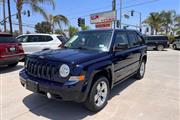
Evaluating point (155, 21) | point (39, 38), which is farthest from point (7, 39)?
point (155, 21)

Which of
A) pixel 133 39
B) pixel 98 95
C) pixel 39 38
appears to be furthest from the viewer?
pixel 39 38

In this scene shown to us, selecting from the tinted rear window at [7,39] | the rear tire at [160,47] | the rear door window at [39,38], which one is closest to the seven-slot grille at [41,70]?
the tinted rear window at [7,39]

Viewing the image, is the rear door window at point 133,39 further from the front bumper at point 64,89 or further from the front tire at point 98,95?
the front bumper at point 64,89

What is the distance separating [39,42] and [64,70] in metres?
7.69

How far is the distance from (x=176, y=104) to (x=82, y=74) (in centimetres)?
251

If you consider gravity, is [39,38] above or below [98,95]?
above

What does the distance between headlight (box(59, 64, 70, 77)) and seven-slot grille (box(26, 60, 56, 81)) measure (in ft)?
0.51

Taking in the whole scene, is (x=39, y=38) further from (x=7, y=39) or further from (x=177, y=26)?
(x=177, y=26)

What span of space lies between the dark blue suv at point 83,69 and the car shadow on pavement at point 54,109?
0.98ft

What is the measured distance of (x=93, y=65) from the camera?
152 inches

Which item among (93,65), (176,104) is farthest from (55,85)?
(176,104)

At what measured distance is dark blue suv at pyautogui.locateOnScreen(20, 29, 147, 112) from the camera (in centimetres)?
354

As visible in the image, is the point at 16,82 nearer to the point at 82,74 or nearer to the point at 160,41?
the point at 82,74

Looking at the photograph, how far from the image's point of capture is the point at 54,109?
422 centimetres
